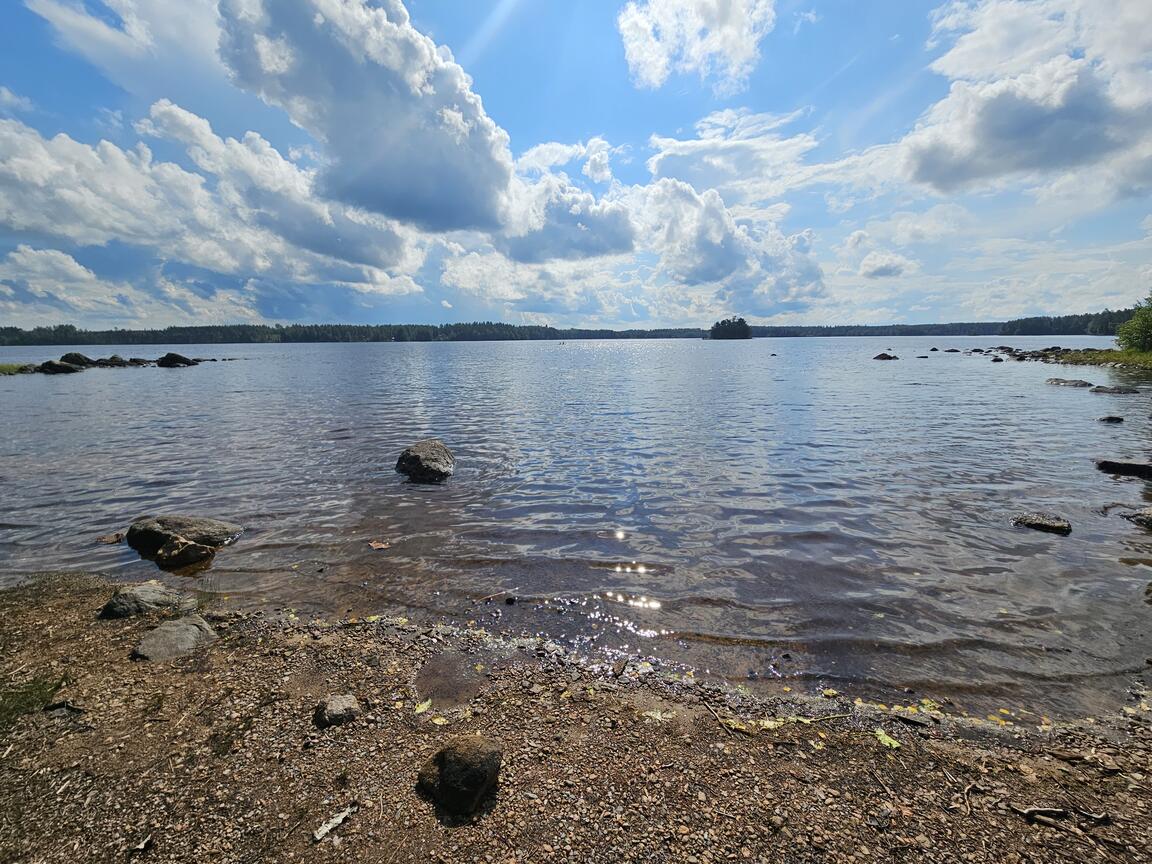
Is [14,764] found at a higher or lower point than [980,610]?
higher

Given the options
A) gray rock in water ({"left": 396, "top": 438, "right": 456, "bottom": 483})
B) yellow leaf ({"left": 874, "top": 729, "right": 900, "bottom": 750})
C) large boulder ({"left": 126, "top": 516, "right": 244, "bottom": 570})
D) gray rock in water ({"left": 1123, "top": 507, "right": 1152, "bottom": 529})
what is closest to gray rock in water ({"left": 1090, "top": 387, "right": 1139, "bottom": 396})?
gray rock in water ({"left": 1123, "top": 507, "right": 1152, "bottom": 529})

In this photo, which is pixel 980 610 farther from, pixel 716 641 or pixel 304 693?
pixel 304 693

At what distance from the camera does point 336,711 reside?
699 centimetres

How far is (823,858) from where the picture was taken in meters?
4.98

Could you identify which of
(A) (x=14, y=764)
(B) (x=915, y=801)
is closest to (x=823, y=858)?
(B) (x=915, y=801)

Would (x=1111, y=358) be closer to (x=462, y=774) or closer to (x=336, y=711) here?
(x=462, y=774)

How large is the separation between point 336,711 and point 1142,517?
71.6ft

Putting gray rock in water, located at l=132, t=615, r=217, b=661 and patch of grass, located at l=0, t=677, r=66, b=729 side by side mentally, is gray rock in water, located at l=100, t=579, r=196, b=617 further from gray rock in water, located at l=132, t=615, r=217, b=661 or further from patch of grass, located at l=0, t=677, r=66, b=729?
patch of grass, located at l=0, t=677, r=66, b=729

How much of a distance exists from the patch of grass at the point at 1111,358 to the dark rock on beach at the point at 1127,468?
239 feet

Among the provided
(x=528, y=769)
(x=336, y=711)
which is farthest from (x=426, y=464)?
(x=528, y=769)

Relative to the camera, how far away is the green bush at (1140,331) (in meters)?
71.0

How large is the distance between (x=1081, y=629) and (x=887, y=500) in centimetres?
794

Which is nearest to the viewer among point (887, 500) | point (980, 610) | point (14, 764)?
point (14, 764)

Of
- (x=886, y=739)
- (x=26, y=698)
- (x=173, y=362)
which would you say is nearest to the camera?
(x=886, y=739)
